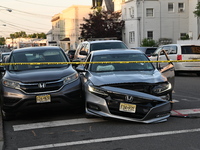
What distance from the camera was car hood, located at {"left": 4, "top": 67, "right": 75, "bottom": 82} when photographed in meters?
8.38

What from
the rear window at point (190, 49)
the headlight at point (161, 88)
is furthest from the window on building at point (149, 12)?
the headlight at point (161, 88)

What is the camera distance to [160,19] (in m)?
44.3

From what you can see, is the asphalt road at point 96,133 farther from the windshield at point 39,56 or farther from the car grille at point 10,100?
the windshield at point 39,56

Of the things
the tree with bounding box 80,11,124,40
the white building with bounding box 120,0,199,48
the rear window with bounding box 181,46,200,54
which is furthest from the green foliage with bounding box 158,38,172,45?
the rear window with bounding box 181,46,200,54

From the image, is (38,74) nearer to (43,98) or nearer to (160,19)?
(43,98)

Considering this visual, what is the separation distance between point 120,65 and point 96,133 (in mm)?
2669

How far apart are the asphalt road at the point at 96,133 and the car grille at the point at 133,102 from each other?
0.69 feet

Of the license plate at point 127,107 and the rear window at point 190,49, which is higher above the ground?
the rear window at point 190,49

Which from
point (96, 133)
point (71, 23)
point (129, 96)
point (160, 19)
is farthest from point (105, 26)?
point (96, 133)

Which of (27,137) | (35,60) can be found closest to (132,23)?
(35,60)

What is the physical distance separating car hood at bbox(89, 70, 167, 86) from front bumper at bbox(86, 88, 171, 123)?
0.34 metres

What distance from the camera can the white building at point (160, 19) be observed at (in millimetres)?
43719

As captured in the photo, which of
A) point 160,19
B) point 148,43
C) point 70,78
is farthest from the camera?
point 160,19

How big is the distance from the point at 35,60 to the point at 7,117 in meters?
1.95
